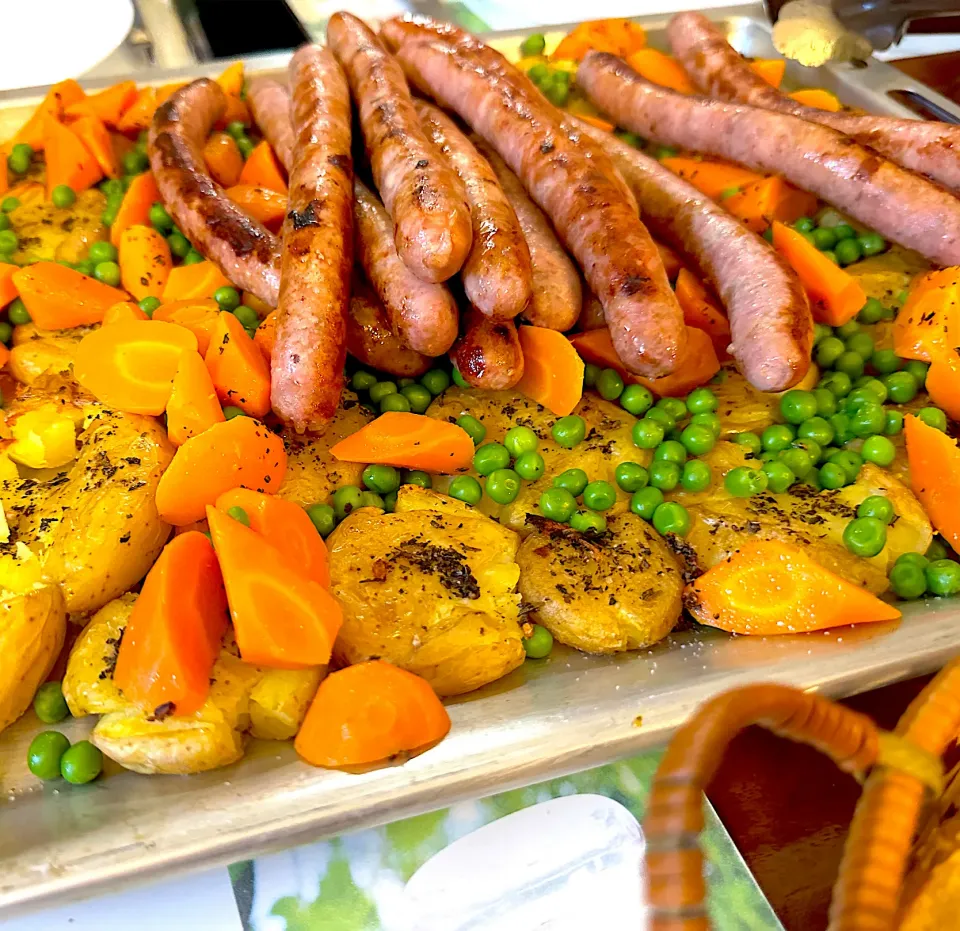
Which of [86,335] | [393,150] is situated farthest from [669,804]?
[86,335]

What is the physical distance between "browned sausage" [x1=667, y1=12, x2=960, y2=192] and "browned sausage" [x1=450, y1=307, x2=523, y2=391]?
158cm

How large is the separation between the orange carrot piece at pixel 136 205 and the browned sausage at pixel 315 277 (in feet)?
2.20

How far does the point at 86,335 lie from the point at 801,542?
2.05 metres

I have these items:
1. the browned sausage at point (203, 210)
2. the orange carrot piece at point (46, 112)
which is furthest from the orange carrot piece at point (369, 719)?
the orange carrot piece at point (46, 112)

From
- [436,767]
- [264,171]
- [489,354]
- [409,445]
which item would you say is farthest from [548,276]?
[436,767]

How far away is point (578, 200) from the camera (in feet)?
7.50

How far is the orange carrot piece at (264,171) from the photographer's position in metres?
2.85

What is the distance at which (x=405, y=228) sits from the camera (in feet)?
6.47

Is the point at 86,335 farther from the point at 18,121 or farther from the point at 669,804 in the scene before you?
the point at 669,804

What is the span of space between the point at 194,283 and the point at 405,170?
808 millimetres

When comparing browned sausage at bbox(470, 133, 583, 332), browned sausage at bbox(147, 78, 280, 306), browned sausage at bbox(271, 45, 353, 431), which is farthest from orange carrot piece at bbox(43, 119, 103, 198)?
browned sausage at bbox(470, 133, 583, 332)

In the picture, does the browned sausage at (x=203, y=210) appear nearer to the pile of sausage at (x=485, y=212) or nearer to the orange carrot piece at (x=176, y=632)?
the pile of sausage at (x=485, y=212)

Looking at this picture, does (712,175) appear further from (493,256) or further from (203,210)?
(203,210)

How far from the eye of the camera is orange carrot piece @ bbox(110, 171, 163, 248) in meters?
2.69
